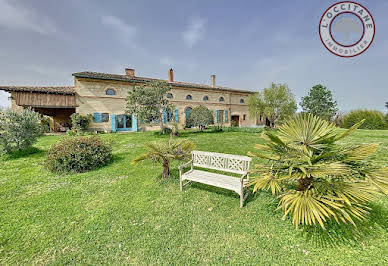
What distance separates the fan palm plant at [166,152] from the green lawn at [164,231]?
799 mm

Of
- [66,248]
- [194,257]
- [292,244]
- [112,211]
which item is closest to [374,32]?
[292,244]

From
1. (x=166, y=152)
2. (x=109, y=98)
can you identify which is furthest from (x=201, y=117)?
(x=166, y=152)

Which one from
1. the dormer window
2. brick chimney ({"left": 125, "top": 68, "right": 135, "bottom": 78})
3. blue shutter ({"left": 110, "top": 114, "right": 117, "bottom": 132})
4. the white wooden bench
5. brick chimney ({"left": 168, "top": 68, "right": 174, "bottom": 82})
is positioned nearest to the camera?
the white wooden bench

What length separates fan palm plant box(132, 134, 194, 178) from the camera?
14.0ft

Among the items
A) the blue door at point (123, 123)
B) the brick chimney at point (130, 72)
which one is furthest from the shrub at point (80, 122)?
the brick chimney at point (130, 72)

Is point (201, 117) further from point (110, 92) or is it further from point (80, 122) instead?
point (80, 122)

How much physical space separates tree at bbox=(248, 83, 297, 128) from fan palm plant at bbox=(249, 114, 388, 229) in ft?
58.1

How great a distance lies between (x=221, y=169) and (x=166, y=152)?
1649mm

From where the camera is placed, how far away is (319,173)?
2.04 metres

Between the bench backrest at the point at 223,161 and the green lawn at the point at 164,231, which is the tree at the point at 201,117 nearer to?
the bench backrest at the point at 223,161

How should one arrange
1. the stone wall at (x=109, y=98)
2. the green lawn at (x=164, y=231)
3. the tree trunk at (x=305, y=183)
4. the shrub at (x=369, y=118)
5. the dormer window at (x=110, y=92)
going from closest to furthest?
the green lawn at (x=164, y=231)
the tree trunk at (x=305, y=183)
the stone wall at (x=109, y=98)
the dormer window at (x=110, y=92)
the shrub at (x=369, y=118)

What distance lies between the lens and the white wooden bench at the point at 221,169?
344 cm

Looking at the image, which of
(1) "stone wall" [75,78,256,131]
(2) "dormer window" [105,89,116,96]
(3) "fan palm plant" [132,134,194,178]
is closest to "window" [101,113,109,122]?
(1) "stone wall" [75,78,256,131]

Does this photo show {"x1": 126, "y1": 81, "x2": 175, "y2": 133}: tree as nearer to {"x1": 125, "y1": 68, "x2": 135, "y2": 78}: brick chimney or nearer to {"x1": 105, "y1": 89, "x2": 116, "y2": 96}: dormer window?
{"x1": 105, "y1": 89, "x2": 116, "y2": 96}: dormer window
